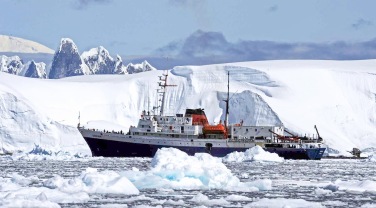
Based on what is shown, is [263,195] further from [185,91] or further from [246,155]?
[185,91]

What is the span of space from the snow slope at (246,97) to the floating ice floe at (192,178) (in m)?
60.9

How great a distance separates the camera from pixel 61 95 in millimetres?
112750

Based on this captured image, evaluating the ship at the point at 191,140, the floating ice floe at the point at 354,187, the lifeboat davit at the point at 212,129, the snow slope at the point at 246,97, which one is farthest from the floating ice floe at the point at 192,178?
the snow slope at the point at 246,97

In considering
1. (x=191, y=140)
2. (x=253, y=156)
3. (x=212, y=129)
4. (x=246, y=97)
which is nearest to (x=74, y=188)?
(x=253, y=156)

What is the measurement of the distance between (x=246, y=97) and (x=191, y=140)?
2633cm

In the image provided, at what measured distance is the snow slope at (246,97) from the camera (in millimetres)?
102438

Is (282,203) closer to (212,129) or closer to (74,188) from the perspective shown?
(74,188)

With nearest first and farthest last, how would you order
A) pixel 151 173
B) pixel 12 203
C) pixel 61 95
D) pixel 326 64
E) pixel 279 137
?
pixel 12 203
pixel 151 173
pixel 279 137
pixel 61 95
pixel 326 64

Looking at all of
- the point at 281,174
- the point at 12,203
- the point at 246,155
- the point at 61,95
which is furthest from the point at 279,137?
the point at 12,203

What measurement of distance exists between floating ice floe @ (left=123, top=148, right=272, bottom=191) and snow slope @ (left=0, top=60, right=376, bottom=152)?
2398 inches

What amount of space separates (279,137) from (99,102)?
38408 mm

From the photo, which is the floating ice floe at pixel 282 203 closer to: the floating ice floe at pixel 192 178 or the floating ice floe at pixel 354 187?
the floating ice floe at pixel 192 178

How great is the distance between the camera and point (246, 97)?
10212cm

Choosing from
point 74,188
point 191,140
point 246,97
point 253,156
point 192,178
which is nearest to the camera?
point 74,188
